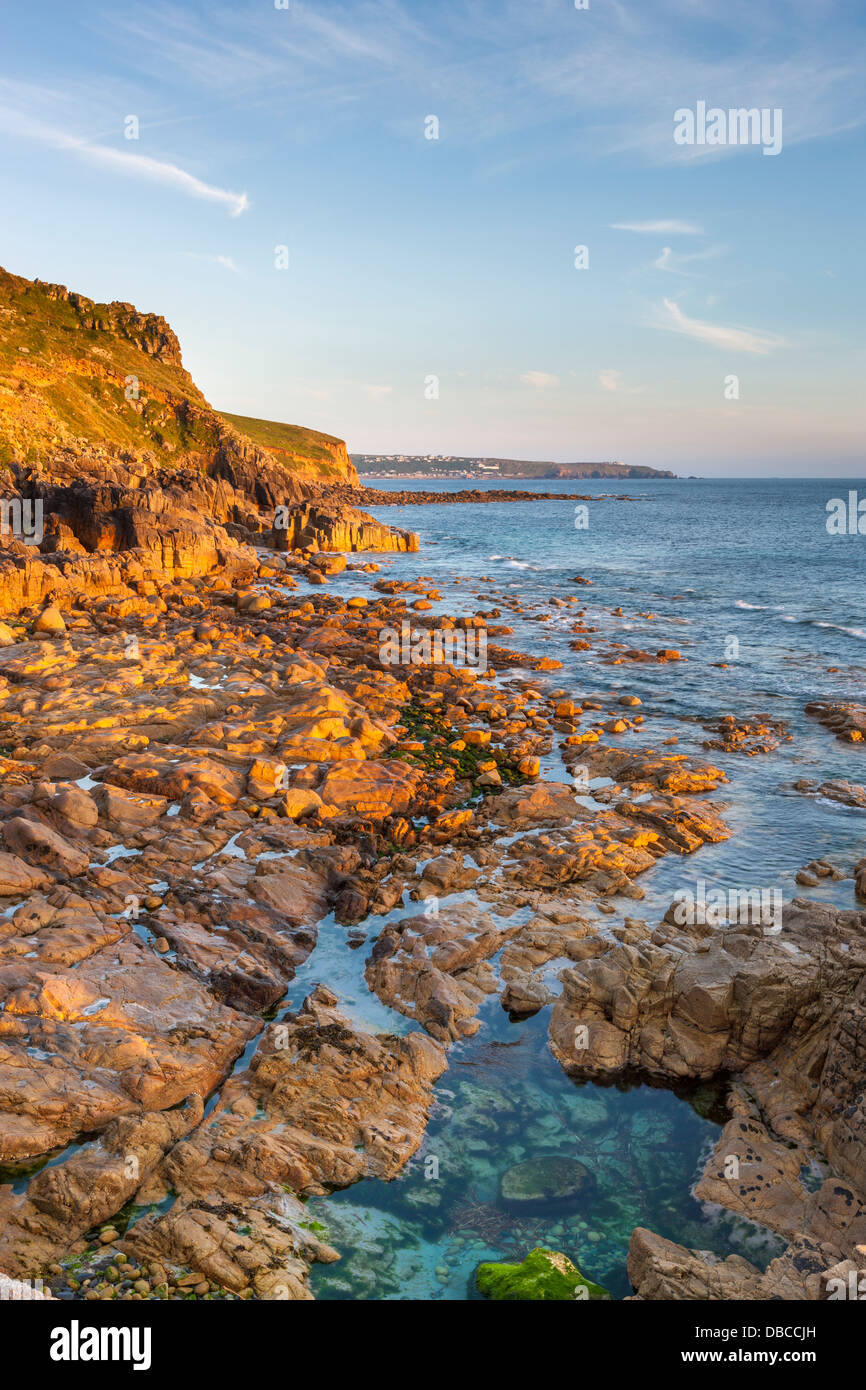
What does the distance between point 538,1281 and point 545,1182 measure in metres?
2.11

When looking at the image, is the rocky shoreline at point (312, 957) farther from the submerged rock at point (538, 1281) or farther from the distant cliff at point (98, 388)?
the distant cliff at point (98, 388)

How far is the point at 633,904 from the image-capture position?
60.3ft

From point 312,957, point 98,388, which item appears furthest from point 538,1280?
point 98,388

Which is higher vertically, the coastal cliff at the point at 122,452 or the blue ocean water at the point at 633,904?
A: the coastal cliff at the point at 122,452

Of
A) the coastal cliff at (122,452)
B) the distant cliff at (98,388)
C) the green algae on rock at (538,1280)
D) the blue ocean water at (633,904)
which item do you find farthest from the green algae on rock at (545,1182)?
the distant cliff at (98,388)

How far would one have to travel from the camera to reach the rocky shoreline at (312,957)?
10.0 meters

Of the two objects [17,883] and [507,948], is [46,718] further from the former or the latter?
[507,948]

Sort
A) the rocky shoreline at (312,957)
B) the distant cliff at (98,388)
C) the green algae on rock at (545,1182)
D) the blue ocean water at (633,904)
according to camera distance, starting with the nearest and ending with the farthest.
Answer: the rocky shoreline at (312,957), the blue ocean water at (633,904), the green algae on rock at (545,1182), the distant cliff at (98,388)

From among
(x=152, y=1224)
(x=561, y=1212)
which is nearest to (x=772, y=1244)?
(x=561, y=1212)

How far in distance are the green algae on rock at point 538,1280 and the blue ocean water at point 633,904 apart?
36 centimetres

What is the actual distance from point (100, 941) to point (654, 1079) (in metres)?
10.5

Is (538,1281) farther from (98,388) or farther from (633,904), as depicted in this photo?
(98,388)

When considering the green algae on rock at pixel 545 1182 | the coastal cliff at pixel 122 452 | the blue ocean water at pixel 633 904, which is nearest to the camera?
the blue ocean water at pixel 633 904

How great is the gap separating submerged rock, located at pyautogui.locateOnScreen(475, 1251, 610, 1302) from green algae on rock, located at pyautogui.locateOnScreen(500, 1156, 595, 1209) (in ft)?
4.21
